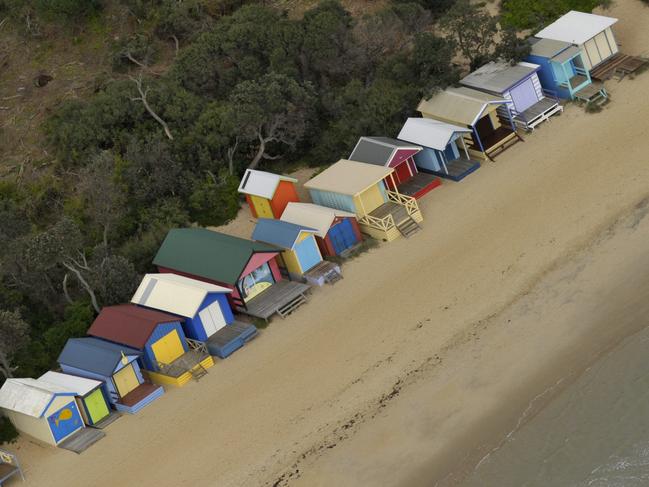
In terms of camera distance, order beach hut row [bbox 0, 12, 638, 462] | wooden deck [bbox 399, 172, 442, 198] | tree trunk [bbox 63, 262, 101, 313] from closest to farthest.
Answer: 1. beach hut row [bbox 0, 12, 638, 462]
2. tree trunk [bbox 63, 262, 101, 313]
3. wooden deck [bbox 399, 172, 442, 198]

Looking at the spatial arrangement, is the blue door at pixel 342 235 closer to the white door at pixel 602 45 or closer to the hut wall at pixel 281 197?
the hut wall at pixel 281 197

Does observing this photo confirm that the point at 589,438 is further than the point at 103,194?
No

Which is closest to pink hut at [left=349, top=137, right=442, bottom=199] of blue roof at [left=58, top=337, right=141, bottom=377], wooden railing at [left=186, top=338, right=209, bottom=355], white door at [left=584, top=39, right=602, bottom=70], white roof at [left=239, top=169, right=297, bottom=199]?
white roof at [left=239, top=169, right=297, bottom=199]

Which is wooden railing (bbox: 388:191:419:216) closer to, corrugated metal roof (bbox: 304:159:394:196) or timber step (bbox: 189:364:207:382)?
corrugated metal roof (bbox: 304:159:394:196)

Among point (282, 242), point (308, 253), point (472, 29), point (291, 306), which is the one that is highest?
point (472, 29)

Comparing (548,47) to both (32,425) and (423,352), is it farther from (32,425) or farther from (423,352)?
(32,425)

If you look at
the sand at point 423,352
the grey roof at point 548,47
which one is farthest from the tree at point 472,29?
the sand at point 423,352

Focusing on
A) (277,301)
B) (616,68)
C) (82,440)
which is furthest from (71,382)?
(616,68)

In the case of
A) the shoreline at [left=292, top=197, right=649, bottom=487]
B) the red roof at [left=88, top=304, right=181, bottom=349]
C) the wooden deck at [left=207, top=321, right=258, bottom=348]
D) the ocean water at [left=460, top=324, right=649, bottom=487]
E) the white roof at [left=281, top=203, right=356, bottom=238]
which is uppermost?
the red roof at [left=88, top=304, right=181, bottom=349]
